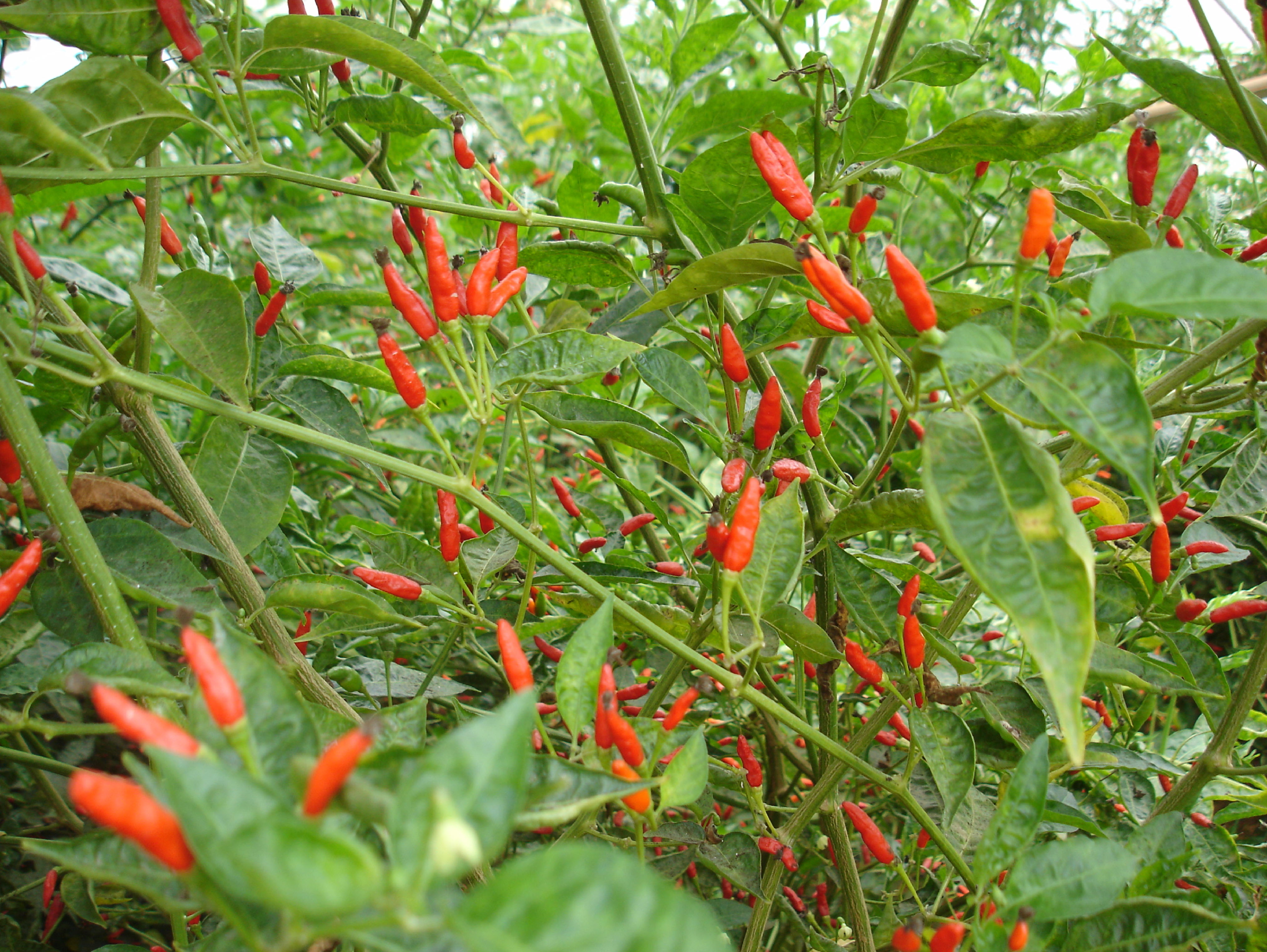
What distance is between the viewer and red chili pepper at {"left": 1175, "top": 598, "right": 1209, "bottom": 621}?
1263 millimetres

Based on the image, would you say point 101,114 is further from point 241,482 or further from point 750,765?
point 750,765

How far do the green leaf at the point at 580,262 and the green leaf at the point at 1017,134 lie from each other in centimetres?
45

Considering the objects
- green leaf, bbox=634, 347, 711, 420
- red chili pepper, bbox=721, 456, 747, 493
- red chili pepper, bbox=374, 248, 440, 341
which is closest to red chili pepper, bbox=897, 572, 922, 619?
red chili pepper, bbox=721, 456, 747, 493

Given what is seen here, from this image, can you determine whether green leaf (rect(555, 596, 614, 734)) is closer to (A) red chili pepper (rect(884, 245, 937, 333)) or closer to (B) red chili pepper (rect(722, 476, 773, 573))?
(B) red chili pepper (rect(722, 476, 773, 573))

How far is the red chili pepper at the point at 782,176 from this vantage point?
100 cm

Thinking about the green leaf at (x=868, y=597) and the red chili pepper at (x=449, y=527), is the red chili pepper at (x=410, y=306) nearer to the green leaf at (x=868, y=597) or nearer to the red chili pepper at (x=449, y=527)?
the red chili pepper at (x=449, y=527)

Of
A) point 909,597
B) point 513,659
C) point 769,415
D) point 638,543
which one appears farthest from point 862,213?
point 638,543

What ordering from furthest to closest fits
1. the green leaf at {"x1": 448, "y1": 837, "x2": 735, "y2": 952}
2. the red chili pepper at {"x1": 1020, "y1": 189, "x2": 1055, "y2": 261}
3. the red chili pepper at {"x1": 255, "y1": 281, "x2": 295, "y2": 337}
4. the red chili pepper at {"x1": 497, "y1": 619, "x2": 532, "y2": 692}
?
the red chili pepper at {"x1": 255, "y1": 281, "x2": 295, "y2": 337}
the red chili pepper at {"x1": 497, "y1": 619, "x2": 532, "y2": 692}
the red chili pepper at {"x1": 1020, "y1": 189, "x2": 1055, "y2": 261}
the green leaf at {"x1": 448, "y1": 837, "x2": 735, "y2": 952}

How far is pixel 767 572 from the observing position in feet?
3.38

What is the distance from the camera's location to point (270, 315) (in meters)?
1.32

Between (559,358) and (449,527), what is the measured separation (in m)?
0.29

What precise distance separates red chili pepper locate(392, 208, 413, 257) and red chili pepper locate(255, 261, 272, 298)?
0.88 feet

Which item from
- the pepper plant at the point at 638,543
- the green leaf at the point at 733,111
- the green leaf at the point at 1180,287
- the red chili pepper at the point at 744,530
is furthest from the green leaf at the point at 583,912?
the green leaf at the point at 733,111

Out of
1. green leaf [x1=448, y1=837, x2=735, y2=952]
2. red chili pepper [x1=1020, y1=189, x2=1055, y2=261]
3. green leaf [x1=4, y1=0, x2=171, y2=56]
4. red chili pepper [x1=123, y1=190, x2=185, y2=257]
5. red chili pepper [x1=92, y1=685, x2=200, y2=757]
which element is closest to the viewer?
green leaf [x1=448, y1=837, x2=735, y2=952]
